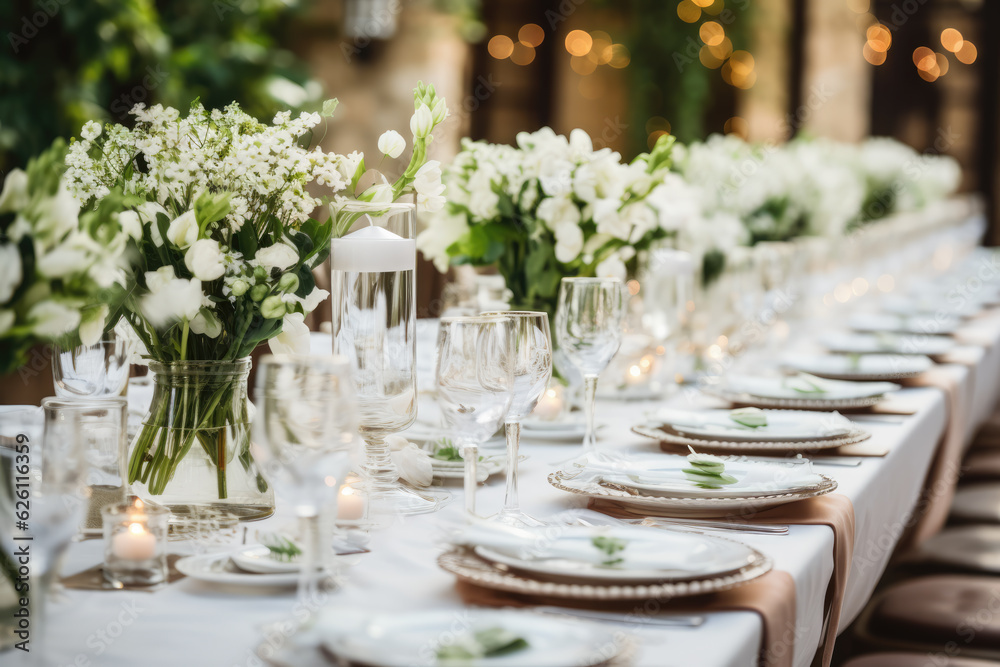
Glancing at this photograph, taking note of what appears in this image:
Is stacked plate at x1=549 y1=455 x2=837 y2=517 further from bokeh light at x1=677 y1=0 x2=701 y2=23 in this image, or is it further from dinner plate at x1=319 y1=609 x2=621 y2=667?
bokeh light at x1=677 y1=0 x2=701 y2=23

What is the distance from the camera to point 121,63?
4332 mm

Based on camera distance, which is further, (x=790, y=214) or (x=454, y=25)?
(x=454, y=25)

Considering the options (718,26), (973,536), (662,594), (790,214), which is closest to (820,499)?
(662,594)

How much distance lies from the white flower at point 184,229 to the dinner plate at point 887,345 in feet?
5.63

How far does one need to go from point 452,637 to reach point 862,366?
160cm

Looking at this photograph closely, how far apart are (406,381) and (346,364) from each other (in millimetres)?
426

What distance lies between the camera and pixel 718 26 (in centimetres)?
805

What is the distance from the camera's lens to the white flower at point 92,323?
100 centimetres

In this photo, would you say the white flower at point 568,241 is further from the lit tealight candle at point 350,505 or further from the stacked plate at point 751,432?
the lit tealight candle at point 350,505

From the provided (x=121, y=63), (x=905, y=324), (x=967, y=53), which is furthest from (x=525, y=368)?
(x=967, y=53)

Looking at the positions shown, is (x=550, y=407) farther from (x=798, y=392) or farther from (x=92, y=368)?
(x=92, y=368)

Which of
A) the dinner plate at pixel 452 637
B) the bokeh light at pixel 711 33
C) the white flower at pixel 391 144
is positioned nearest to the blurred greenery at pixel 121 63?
the white flower at pixel 391 144

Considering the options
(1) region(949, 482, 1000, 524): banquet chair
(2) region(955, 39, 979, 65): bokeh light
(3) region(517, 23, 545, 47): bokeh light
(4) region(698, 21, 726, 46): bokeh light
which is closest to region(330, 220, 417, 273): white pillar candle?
(1) region(949, 482, 1000, 524): banquet chair

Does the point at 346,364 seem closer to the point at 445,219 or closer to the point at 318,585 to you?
the point at 318,585
